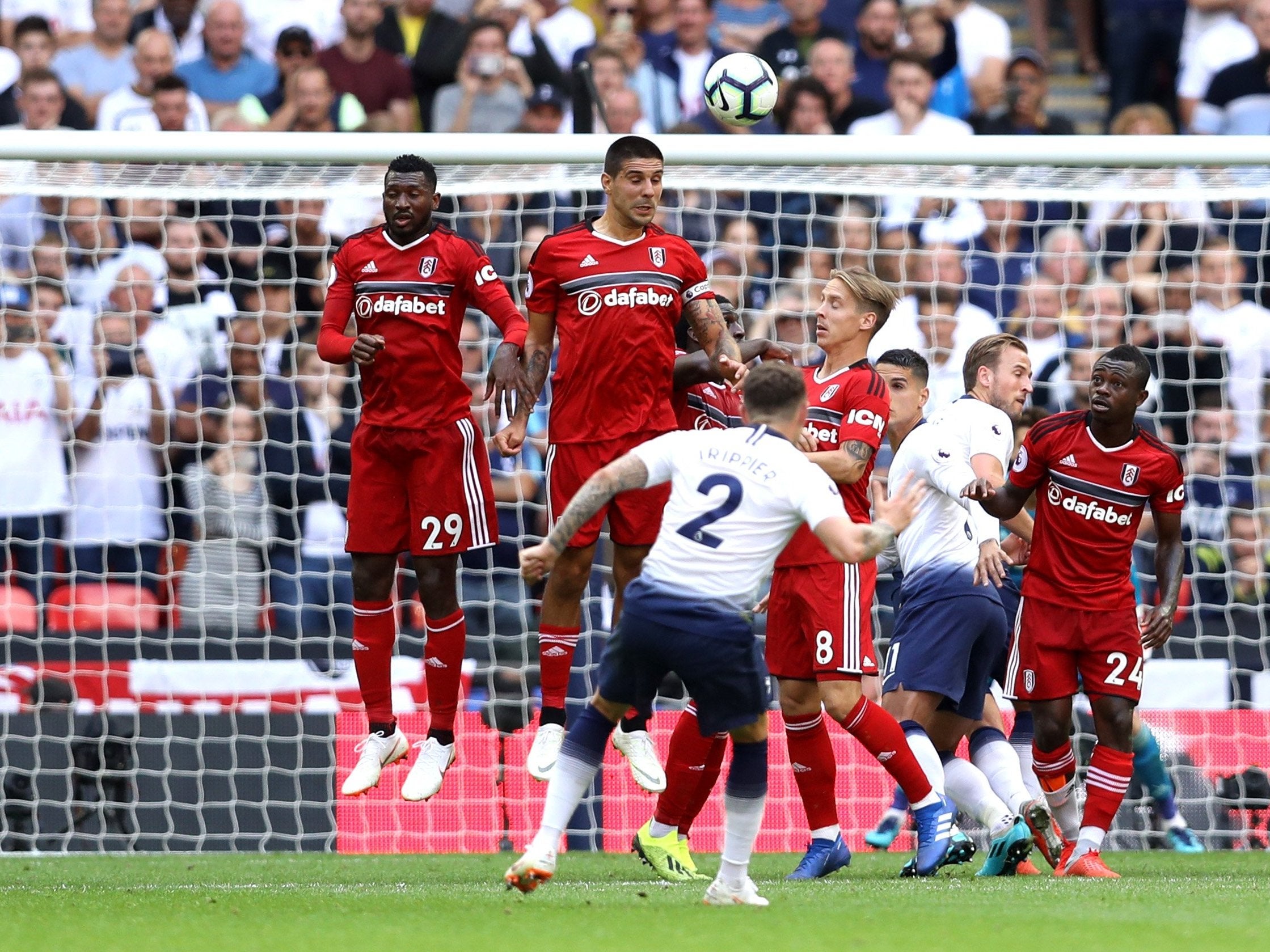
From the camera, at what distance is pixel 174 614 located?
10898 millimetres

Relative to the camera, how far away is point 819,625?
292 inches

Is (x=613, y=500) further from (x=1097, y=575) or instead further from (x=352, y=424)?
(x=352, y=424)

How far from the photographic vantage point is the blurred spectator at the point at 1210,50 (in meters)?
14.9


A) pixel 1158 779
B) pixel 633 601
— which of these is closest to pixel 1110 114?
pixel 1158 779

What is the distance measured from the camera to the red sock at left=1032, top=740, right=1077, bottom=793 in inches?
317

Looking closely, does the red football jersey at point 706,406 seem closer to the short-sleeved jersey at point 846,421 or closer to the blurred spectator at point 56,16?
the short-sleeved jersey at point 846,421

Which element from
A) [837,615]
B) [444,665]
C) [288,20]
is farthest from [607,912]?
[288,20]

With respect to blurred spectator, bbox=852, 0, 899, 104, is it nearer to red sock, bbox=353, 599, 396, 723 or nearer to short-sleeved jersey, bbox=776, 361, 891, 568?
short-sleeved jersey, bbox=776, 361, 891, 568

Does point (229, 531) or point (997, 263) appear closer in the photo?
point (229, 531)

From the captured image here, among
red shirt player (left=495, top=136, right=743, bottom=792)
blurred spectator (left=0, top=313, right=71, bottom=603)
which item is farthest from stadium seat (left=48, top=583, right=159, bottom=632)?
red shirt player (left=495, top=136, right=743, bottom=792)

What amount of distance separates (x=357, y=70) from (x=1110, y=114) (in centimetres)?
655

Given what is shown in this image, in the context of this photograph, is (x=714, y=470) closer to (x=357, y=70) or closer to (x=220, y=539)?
(x=220, y=539)

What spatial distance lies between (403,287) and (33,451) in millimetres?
4028

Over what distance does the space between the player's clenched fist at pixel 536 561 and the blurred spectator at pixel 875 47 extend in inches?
355
